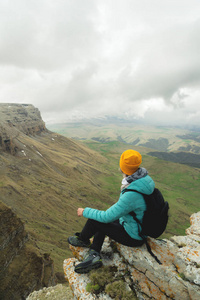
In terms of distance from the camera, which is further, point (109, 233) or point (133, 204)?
point (109, 233)

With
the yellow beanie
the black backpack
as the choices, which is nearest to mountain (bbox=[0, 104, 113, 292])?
the black backpack

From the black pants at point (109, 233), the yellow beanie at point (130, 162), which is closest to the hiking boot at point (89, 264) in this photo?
the black pants at point (109, 233)

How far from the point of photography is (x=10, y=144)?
88.3m

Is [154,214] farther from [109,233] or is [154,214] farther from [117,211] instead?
[109,233]

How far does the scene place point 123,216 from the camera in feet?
20.4

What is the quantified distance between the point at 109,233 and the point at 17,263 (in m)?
20.4

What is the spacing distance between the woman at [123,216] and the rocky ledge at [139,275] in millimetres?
464

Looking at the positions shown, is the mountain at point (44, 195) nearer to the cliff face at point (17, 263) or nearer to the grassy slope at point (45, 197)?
the grassy slope at point (45, 197)

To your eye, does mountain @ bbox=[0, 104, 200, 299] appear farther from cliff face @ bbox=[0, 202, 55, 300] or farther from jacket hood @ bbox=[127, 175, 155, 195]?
jacket hood @ bbox=[127, 175, 155, 195]

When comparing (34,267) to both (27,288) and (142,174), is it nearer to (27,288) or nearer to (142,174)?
(27,288)

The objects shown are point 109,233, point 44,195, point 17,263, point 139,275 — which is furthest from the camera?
point 44,195

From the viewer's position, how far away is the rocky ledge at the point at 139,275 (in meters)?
5.55

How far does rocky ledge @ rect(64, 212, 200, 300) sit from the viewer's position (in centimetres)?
555

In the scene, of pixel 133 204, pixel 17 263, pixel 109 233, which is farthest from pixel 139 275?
pixel 17 263
